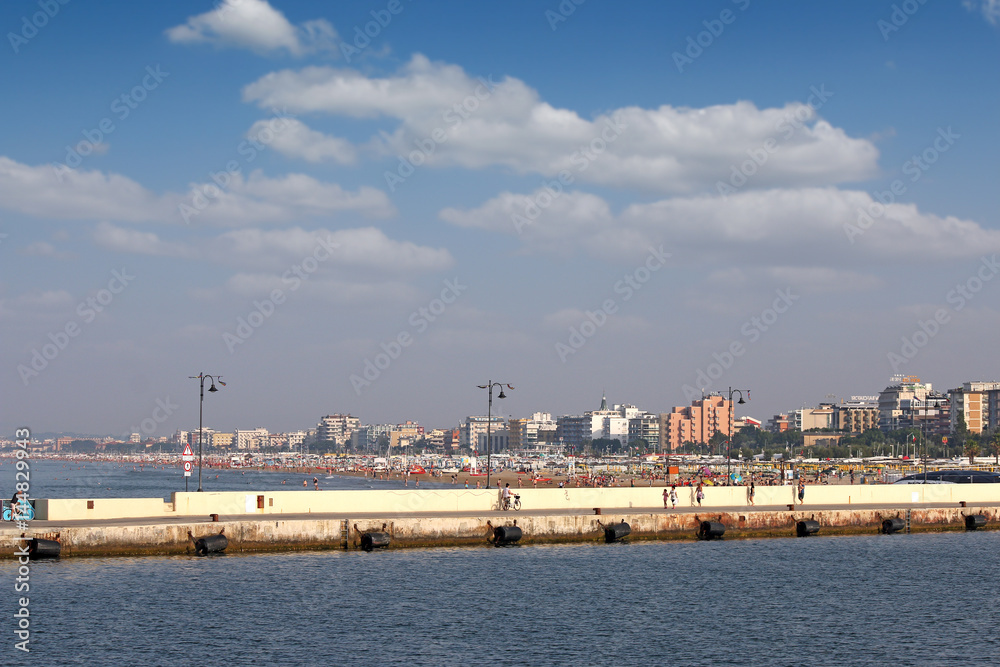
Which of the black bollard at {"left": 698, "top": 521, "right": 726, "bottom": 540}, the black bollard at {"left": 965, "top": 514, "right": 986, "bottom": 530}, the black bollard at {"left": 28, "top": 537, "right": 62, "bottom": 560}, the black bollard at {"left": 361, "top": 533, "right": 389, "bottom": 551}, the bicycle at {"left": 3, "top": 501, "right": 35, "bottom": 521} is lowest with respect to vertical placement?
the black bollard at {"left": 965, "top": 514, "right": 986, "bottom": 530}

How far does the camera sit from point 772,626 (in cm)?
3141

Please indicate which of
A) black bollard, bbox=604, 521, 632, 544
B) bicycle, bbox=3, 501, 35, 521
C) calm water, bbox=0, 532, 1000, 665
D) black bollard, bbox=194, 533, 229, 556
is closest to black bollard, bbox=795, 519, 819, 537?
calm water, bbox=0, 532, 1000, 665

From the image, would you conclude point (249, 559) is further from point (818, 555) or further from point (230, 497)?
point (818, 555)

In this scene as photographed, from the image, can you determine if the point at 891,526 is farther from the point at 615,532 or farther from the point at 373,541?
the point at 373,541

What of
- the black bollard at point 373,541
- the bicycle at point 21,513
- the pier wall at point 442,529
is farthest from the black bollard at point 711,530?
the bicycle at point 21,513

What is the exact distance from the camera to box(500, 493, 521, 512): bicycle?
165 ft

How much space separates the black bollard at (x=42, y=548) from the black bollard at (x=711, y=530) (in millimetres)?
30173

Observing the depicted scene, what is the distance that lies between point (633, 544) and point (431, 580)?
14.5 m

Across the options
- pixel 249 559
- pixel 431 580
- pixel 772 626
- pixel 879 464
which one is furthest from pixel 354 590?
pixel 879 464

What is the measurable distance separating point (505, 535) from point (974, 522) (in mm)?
30483

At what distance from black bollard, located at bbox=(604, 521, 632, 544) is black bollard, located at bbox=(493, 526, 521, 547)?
4.71 m

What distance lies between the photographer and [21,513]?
39.8 m

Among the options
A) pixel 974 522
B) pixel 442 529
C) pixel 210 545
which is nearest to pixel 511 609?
pixel 442 529

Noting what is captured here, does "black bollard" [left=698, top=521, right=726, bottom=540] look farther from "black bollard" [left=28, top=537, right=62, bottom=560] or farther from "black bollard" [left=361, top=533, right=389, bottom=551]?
"black bollard" [left=28, top=537, right=62, bottom=560]
